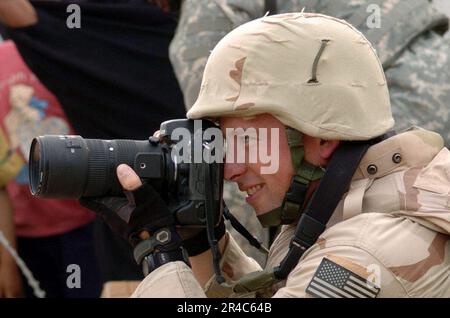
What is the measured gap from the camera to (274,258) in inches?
111

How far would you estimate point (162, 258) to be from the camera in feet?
8.59

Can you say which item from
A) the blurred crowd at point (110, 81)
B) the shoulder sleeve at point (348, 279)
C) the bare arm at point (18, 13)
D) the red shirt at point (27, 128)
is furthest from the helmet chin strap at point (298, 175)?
the red shirt at point (27, 128)

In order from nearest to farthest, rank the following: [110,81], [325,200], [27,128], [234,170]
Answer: [325,200] → [234,170] → [110,81] → [27,128]

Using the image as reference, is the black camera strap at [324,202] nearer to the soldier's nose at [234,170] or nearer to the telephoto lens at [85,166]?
the soldier's nose at [234,170]

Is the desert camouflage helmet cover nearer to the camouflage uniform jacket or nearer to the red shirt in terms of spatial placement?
the camouflage uniform jacket

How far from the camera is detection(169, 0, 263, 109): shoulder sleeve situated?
3758 millimetres

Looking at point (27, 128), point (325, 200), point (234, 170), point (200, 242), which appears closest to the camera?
point (325, 200)

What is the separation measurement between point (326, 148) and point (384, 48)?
A: 1.18 metres

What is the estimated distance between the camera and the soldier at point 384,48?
374 cm

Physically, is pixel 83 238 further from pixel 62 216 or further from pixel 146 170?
pixel 146 170

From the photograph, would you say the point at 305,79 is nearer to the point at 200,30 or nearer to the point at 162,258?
the point at 162,258

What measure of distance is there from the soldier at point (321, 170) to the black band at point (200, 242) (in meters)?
0.14

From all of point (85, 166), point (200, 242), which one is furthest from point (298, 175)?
point (85, 166)
